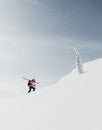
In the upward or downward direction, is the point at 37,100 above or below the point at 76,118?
above

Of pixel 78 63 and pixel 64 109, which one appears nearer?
pixel 64 109

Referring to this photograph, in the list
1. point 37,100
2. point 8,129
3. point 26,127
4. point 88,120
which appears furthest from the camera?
point 37,100

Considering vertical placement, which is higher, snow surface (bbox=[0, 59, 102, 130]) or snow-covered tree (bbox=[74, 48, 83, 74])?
snow-covered tree (bbox=[74, 48, 83, 74])

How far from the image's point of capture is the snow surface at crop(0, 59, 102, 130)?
57.5 feet

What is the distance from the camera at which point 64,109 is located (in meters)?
20.2

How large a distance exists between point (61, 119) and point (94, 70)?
8669 mm

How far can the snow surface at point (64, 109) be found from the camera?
17.5 metres

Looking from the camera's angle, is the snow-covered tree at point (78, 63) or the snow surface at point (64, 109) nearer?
the snow surface at point (64, 109)

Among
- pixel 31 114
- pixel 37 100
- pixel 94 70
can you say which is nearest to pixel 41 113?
pixel 31 114

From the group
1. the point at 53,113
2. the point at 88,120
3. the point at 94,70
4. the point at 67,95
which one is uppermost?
the point at 94,70

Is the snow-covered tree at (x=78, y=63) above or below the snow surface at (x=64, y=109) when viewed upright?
above

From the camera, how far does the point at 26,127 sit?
20.2m

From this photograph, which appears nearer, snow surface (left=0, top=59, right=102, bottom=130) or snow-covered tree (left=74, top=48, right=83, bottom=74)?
snow surface (left=0, top=59, right=102, bottom=130)

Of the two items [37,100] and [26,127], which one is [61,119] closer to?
[26,127]
